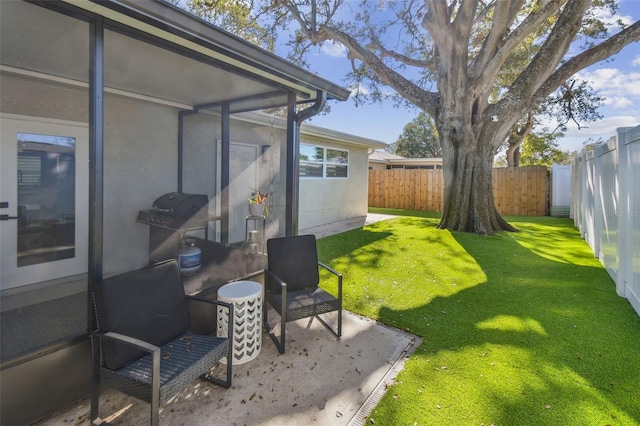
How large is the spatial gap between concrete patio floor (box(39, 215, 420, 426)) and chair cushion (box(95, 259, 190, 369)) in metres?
0.46

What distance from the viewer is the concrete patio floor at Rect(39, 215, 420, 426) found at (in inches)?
85.6

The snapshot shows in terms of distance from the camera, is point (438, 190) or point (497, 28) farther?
point (438, 190)

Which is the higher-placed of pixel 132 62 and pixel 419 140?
pixel 419 140

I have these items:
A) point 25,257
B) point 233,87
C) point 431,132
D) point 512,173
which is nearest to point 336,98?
point 233,87

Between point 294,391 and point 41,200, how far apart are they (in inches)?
162

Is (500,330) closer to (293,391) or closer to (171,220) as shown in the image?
(293,391)

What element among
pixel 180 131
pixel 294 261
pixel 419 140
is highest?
pixel 419 140

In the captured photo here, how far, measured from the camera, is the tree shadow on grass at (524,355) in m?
2.23

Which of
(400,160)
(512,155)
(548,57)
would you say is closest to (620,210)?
(548,57)

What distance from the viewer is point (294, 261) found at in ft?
11.8

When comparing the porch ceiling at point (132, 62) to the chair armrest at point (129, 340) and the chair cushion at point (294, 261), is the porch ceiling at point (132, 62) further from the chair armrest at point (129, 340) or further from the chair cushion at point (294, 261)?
the chair armrest at point (129, 340)

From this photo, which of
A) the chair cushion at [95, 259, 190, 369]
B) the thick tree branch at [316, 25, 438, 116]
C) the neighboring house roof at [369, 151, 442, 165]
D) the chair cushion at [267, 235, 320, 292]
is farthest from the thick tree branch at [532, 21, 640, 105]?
the neighboring house roof at [369, 151, 442, 165]

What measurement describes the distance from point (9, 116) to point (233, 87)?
270cm

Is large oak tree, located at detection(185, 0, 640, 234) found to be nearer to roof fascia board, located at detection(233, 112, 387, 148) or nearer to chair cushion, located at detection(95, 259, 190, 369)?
roof fascia board, located at detection(233, 112, 387, 148)
